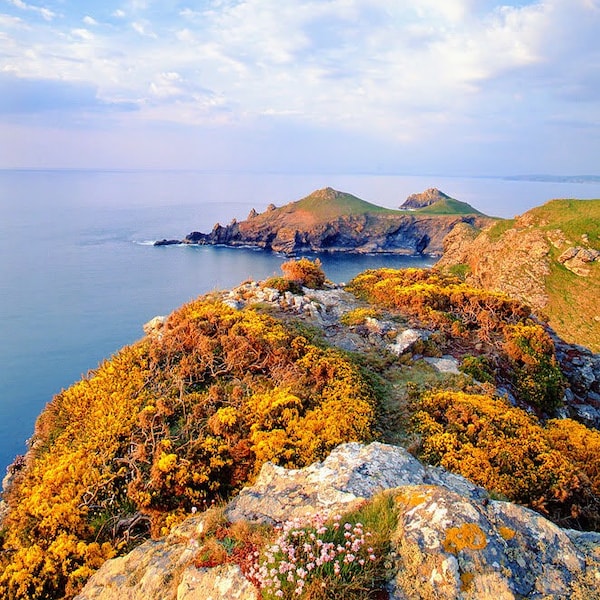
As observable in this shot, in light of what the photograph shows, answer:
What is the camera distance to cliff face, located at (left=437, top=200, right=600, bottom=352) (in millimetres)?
53969

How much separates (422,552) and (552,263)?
68.5 meters

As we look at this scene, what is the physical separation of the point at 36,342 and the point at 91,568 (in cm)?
4667

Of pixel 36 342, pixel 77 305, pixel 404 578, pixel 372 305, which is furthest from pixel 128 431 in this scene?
pixel 77 305

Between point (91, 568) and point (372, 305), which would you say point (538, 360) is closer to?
point (372, 305)

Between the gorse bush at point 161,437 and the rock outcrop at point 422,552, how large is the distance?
1273mm

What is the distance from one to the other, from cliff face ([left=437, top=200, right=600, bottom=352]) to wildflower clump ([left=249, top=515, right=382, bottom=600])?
2017 inches

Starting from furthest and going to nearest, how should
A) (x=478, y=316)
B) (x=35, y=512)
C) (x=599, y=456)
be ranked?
(x=478, y=316)
(x=599, y=456)
(x=35, y=512)

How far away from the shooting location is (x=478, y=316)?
627 inches

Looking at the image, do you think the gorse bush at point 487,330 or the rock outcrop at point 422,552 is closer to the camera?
the rock outcrop at point 422,552

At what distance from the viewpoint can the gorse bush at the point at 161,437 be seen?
23.6 feet

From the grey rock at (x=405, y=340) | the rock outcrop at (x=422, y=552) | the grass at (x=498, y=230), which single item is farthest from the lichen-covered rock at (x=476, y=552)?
the grass at (x=498, y=230)

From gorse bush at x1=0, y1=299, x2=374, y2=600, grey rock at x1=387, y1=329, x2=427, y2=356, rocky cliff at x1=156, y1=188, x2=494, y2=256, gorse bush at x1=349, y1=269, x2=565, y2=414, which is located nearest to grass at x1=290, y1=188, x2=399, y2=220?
rocky cliff at x1=156, y1=188, x2=494, y2=256

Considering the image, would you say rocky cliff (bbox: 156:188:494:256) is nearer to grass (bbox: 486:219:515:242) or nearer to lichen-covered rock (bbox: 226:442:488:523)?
grass (bbox: 486:219:515:242)

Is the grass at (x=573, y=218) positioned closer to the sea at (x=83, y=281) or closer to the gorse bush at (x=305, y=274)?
the sea at (x=83, y=281)
